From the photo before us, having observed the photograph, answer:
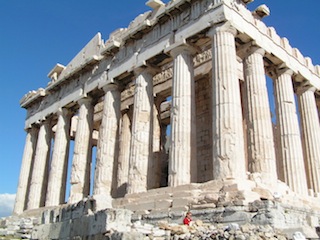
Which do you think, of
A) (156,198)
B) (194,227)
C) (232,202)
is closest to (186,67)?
(156,198)

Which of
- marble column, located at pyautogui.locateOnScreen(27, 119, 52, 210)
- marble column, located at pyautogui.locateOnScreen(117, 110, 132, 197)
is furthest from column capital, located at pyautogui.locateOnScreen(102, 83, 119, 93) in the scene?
marble column, located at pyautogui.locateOnScreen(27, 119, 52, 210)

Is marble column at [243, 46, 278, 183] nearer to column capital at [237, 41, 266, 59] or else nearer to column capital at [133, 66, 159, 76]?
column capital at [237, 41, 266, 59]

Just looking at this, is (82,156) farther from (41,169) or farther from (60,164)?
(41,169)

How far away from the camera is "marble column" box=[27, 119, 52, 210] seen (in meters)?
28.6

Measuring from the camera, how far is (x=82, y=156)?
25.1 metres

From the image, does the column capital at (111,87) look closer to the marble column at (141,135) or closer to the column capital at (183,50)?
the marble column at (141,135)

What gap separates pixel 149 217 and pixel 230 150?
425 centimetres

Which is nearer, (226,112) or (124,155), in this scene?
(226,112)

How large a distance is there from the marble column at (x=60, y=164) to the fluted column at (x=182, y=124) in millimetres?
11472

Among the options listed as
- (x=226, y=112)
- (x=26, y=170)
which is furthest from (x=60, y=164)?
(x=226, y=112)

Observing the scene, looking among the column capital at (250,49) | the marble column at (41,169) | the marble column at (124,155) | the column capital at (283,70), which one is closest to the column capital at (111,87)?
the marble column at (124,155)

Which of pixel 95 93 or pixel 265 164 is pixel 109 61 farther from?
pixel 265 164

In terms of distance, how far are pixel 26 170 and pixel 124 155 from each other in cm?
970

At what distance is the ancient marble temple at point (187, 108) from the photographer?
17.7 m
